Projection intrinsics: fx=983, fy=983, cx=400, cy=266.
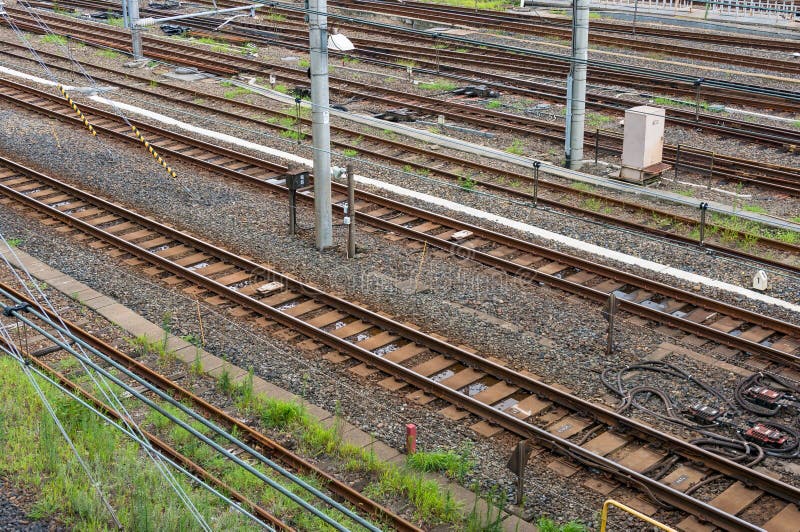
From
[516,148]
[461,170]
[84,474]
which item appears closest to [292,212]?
[461,170]

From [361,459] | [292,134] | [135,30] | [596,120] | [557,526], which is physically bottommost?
[557,526]

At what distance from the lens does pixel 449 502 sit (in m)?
10.2

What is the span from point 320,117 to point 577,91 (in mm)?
6901

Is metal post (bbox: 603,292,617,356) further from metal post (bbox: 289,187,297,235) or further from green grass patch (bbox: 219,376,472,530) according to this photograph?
metal post (bbox: 289,187,297,235)

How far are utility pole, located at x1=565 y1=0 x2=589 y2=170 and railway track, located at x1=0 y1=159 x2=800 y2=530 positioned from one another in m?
8.42

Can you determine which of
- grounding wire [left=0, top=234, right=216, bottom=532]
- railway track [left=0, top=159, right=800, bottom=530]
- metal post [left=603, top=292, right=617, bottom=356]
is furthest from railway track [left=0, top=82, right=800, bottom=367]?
grounding wire [left=0, top=234, right=216, bottom=532]

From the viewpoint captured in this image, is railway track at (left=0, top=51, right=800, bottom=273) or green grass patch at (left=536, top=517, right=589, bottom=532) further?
railway track at (left=0, top=51, right=800, bottom=273)

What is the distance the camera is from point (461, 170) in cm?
2153

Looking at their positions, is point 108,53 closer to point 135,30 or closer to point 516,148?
point 135,30

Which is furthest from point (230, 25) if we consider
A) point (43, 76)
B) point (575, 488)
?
point (575, 488)

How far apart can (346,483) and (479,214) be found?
9.03 m

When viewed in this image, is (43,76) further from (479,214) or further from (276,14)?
(479,214)

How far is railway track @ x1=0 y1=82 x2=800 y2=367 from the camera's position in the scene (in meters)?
14.0

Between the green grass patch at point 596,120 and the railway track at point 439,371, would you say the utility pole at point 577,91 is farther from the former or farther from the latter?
the railway track at point 439,371
